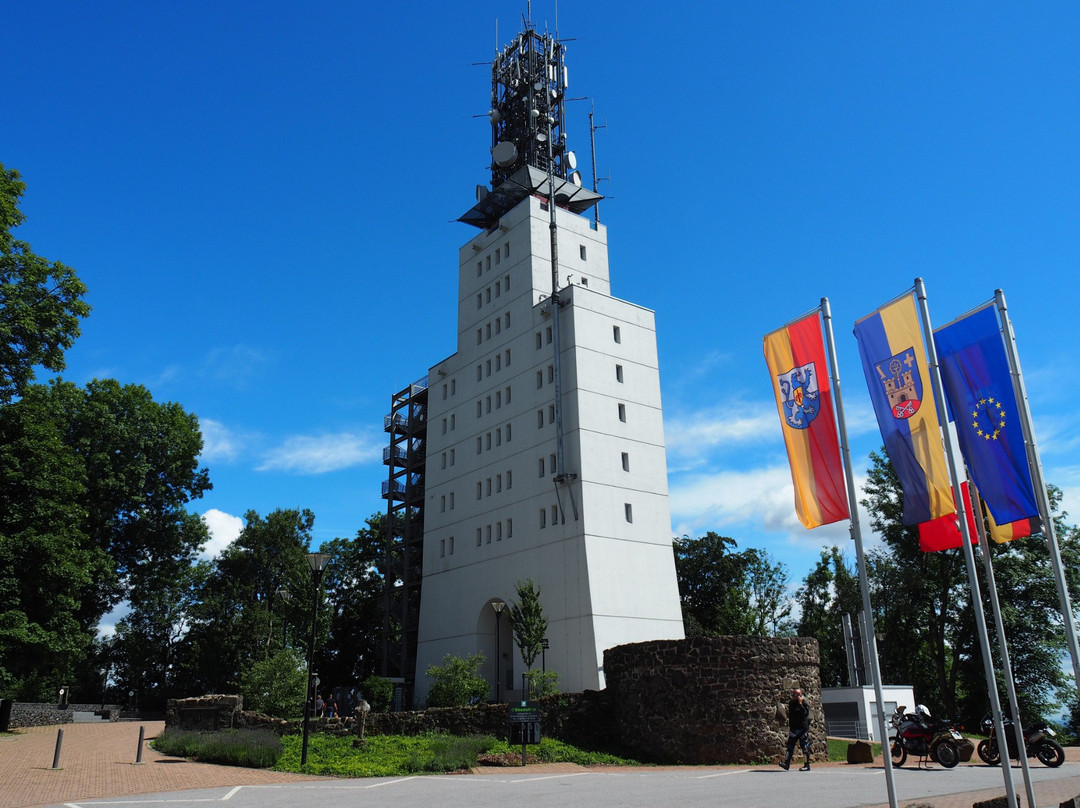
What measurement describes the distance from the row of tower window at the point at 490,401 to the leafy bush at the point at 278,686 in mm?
17035

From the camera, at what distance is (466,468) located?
47.2m

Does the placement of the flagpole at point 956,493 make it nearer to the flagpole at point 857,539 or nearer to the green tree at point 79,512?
the flagpole at point 857,539

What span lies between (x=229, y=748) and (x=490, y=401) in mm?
27759

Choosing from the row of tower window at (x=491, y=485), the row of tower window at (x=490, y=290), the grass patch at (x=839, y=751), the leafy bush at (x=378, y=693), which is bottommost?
the grass patch at (x=839, y=751)

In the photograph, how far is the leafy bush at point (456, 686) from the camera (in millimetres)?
35719

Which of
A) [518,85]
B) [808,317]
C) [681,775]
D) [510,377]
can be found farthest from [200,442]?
[808,317]

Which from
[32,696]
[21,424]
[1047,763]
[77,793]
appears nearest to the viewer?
[77,793]

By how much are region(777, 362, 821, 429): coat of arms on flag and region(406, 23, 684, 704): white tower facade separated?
23907 mm

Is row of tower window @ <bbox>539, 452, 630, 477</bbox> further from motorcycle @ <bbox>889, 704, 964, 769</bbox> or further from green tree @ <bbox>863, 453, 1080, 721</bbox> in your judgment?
motorcycle @ <bbox>889, 704, 964, 769</bbox>

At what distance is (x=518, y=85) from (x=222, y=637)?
44548 mm

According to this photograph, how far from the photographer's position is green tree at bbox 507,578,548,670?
3534 centimetres

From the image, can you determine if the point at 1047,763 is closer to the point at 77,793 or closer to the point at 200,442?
the point at 77,793

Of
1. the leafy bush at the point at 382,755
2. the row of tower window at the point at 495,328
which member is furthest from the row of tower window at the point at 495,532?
the leafy bush at the point at 382,755

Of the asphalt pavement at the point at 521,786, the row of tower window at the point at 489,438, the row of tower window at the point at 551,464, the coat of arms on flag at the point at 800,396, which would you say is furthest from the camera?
the row of tower window at the point at 489,438
